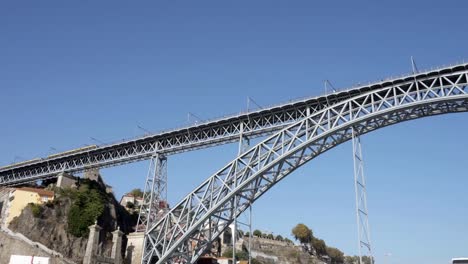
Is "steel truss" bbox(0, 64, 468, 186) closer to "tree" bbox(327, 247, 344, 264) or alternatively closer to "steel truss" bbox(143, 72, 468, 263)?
"steel truss" bbox(143, 72, 468, 263)

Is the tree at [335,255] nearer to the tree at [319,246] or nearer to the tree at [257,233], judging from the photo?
the tree at [319,246]

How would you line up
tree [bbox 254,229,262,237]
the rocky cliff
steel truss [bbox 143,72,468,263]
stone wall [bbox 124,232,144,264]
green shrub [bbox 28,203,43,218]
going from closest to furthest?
steel truss [bbox 143,72,468,263] < stone wall [bbox 124,232,144,264] < the rocky cliff < green shrub [bbox 28,203,43,218] < tree [bbox 254,229,262,237]

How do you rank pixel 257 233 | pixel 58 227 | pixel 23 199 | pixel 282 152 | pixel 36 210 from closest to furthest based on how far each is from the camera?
pixel 282 152 → pixel 58 227 → pixel 36 210 → pixel 23 199 → pixel 257 233

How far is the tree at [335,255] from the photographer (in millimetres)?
106494

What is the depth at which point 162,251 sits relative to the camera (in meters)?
33.0

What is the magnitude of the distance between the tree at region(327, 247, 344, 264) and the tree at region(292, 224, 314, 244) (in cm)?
1086

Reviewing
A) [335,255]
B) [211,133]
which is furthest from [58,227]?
[335,255]

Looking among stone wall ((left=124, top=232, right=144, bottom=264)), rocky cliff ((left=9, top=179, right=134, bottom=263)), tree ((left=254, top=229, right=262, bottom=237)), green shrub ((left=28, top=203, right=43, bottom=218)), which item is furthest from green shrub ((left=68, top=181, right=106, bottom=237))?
tree ((left=254, top=229, right=262, bottom=237))

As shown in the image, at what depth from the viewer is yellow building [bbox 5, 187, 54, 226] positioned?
44562 mm

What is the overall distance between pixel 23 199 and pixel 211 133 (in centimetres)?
2201

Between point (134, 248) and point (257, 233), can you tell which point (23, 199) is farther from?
point (257, 233)

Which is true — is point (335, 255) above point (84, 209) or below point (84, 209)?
above

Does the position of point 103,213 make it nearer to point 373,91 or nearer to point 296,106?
point 296,106

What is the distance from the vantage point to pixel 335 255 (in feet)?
353
